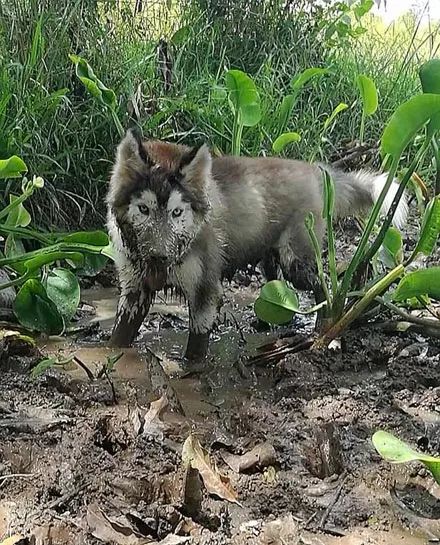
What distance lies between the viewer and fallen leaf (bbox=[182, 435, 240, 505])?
256 centimetres

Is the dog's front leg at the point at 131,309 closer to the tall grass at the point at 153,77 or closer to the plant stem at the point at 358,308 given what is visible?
the plant stem at the point at 358,308

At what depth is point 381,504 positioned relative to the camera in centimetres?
259

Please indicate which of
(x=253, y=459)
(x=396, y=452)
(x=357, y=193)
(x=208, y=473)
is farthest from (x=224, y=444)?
(x=357, y=193)

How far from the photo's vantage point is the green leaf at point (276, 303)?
3.87 metres

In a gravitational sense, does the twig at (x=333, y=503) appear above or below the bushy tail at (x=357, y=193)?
above

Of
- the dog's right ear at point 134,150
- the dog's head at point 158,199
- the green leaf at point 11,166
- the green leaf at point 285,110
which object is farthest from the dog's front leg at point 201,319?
the green leaf at point 285,110

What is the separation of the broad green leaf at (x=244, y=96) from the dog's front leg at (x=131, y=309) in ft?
5.32

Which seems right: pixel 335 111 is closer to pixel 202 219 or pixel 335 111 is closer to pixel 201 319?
pixel 202 219

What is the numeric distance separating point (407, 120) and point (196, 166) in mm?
1197

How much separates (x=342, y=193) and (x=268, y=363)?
5.51 ft

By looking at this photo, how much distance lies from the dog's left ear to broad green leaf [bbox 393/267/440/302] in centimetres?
127

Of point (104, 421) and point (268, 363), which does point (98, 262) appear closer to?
point (268, 363)

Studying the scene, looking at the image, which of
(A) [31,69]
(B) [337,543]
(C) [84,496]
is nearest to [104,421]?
(C) [84,496]

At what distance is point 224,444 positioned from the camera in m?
3.03
